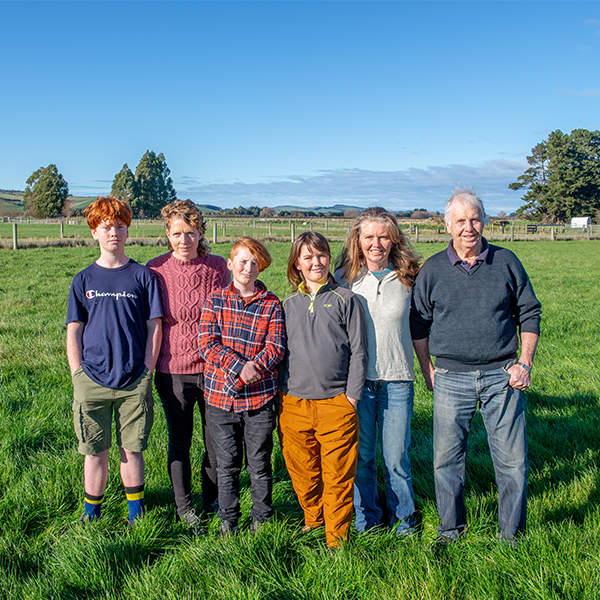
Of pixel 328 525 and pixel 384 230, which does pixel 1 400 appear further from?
pixel 384 230

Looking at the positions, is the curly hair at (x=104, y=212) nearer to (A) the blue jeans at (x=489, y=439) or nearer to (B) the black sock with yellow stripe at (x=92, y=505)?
(B) the black sock with yellow stripe at (x=92, y=505)

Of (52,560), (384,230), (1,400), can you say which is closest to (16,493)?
(52,560)

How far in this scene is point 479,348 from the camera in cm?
257

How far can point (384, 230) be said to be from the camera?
2.87 meters

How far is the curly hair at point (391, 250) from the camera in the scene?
2.90 metres

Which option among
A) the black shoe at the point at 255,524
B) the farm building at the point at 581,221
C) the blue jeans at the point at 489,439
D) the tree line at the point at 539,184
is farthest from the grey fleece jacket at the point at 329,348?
the farm building at the point at 581,221

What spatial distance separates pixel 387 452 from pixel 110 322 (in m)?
1.87

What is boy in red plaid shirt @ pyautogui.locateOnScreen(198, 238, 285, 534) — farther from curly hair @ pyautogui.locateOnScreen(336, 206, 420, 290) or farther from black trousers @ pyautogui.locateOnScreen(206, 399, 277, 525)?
curly hair @ pyautogui.locateOnScreen(336, 206, 420, 290)

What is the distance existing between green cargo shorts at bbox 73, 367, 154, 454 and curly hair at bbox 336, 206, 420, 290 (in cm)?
149

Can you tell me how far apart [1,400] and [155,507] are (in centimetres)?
250

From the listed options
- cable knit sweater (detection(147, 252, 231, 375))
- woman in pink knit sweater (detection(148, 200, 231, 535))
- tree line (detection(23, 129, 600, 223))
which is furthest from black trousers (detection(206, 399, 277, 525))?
tree line (detection(23, 129, 600, 223))

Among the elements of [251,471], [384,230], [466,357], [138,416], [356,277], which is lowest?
[251,471]

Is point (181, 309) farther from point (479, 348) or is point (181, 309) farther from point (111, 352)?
point (479, 348)

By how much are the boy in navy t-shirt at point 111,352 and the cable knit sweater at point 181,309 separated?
11 cm
